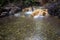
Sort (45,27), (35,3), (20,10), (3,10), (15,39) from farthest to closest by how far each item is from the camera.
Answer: (35,3), (20,10), (3,10), (45,27), (15,39)

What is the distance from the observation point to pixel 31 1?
25.3m

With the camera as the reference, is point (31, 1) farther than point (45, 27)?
Yes

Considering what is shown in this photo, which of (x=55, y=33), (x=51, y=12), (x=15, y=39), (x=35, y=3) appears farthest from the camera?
(x=35, y=3)

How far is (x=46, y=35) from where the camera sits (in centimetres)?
1105

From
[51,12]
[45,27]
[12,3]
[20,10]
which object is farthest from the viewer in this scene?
[12,3]

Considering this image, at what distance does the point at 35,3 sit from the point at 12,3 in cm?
340

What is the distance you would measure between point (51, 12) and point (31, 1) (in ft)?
25.2

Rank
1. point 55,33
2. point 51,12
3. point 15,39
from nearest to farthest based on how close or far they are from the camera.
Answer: point 15,39
point 55,33
point 51,12

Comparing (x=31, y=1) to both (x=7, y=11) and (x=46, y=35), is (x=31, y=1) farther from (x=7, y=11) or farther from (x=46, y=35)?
(x=46, y=35)

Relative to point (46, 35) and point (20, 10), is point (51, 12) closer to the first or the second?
point (20, 10)

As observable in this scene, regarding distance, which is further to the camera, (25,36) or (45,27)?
(45,27)

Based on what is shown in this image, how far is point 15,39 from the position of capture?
1048 cm

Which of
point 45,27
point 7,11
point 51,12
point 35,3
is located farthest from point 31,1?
point 45,27

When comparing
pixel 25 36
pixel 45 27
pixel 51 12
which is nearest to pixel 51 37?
pixel 25 36
